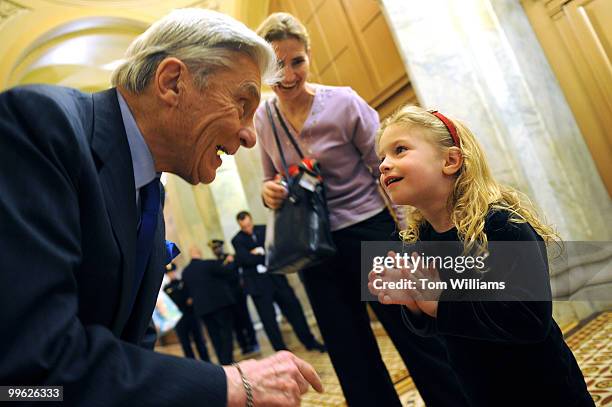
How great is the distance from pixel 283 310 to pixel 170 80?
5038 millimetres

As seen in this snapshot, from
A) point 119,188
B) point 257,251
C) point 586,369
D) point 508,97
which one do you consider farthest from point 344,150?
point 257,251

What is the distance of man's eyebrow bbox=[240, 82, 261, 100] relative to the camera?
1289mm

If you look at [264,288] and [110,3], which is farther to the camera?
[110,3]

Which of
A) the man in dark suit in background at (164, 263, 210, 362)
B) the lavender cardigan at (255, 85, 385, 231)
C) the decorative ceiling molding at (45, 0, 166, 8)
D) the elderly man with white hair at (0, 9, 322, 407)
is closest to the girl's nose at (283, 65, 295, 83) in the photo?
the lavender cardigan at (255, 85, 385, 231)

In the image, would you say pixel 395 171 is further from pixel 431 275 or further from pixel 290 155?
pixel 290 155

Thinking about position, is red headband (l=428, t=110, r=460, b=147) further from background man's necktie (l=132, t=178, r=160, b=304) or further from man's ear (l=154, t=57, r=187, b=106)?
background man's necktie (l=132, t=178, r=160, b=304)

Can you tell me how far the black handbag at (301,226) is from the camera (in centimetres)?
177

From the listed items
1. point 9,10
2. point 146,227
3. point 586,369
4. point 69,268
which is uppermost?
point 9,10

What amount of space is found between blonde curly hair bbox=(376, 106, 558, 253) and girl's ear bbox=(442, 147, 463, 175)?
0.04ft

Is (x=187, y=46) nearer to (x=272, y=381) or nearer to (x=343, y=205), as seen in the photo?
(x=272, y=381)

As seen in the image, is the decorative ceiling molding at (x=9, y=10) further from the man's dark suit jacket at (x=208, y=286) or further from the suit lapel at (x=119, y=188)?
the suit lapel at (x=119, y=188)

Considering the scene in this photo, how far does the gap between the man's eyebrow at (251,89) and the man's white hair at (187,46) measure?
2.8 inches

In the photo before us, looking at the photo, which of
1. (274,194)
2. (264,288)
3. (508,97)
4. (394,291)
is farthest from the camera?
(264,288)

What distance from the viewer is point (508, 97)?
3.24m
